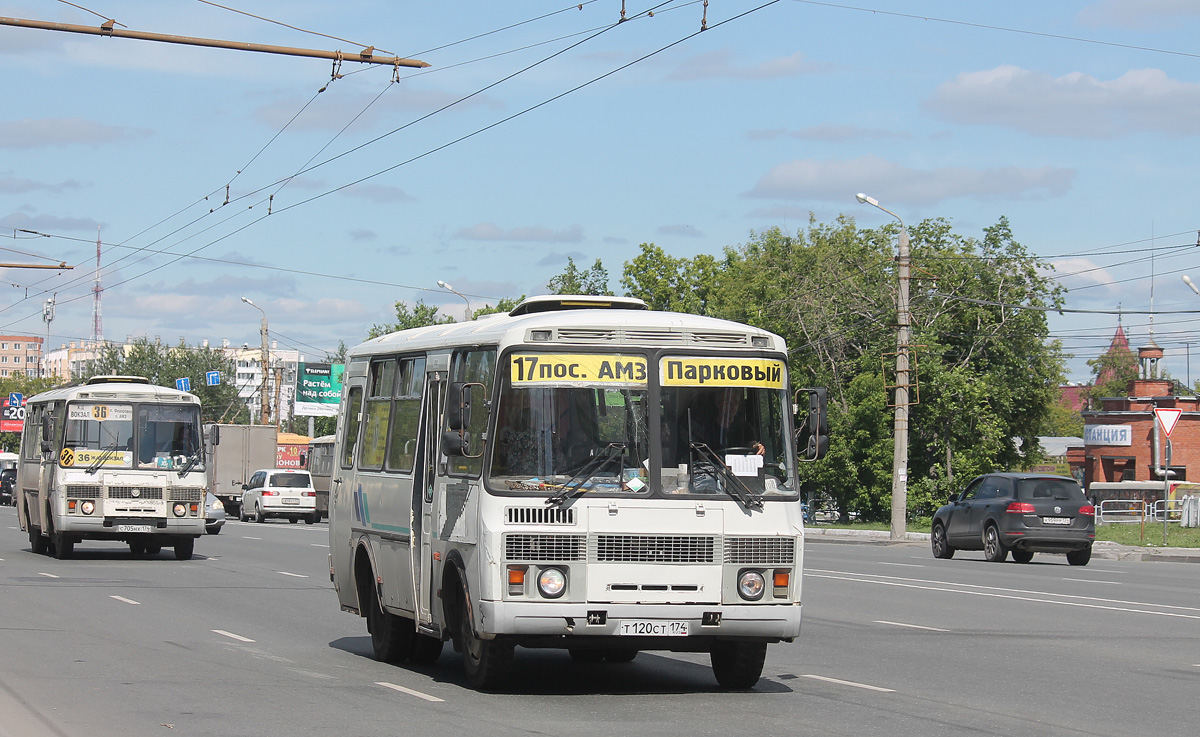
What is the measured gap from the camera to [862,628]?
15078 millimetres

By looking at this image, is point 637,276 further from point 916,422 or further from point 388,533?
point 388,533

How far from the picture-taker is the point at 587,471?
9.86 m

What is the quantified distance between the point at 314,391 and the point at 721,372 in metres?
60.5

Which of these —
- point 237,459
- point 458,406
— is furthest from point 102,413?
point 237,459

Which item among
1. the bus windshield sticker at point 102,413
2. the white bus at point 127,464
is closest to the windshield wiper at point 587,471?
the white bus at point 127,464

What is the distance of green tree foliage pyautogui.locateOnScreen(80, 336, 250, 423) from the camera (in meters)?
101

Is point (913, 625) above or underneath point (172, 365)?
underneath

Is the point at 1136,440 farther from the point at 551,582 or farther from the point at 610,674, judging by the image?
the point at 551,582

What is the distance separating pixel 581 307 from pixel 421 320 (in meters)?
79.9

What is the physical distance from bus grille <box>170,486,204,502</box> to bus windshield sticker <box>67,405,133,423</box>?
139 centimetres

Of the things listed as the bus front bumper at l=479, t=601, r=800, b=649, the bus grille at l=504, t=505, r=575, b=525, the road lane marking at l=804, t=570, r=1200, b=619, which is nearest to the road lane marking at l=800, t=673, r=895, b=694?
the bus front bumper at l=479, t=601, r=800, b=649

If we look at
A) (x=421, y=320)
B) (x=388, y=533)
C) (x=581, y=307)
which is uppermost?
(x=421, y=320)

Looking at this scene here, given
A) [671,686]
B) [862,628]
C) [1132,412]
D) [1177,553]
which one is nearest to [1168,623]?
[862,628]

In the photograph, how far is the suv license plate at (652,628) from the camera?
970 centimetres
